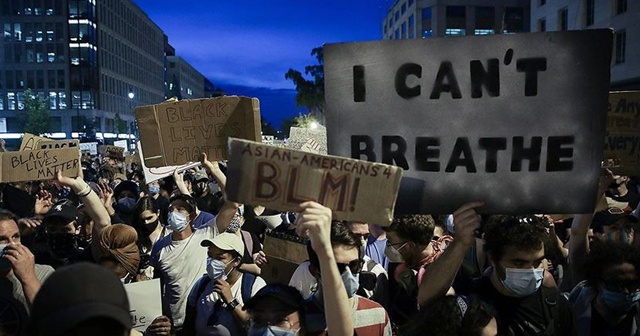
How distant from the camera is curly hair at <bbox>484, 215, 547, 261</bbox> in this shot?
10.1ft

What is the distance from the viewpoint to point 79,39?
84562 millimetres

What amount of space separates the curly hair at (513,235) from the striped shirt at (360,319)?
75 cm

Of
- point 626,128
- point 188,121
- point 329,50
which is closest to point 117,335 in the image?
point 329,50

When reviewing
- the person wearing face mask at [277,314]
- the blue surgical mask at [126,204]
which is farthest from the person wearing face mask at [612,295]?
the blue surgical mask at [126,204]

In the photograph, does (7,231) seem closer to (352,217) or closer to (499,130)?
(352,217)

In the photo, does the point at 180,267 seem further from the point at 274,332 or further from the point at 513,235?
the point at 513,235

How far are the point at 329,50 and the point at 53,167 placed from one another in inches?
144

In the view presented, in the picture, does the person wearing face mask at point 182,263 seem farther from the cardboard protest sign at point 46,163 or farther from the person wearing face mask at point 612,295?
the person wearing face mask at point 612,295

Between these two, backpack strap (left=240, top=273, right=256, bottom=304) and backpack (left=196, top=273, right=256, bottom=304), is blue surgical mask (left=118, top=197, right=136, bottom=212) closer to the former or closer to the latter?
backpack (left=196, top=273, right=256, bottom=304)

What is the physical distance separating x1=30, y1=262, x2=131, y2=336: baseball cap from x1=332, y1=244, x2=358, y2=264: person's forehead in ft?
5.92

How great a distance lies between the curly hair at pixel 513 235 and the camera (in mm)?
3084

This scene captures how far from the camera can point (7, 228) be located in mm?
3830

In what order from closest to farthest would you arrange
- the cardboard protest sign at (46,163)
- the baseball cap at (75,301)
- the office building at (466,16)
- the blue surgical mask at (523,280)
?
the baseball cap at (75,301), the blue surgical mask at (523,280), the cardboard protest sign at (46,163), the office building at (466,16)

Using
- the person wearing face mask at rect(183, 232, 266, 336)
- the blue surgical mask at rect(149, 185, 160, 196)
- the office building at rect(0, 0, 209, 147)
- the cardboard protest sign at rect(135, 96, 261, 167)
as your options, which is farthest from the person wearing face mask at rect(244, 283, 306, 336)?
the office building at rect(0, 0, 209, 147)
